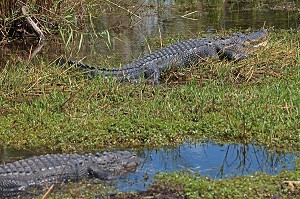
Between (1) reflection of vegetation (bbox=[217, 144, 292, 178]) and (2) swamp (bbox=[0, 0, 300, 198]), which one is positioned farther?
(1) reflection of vegetation (bbox=[217, 144, 292, 178])

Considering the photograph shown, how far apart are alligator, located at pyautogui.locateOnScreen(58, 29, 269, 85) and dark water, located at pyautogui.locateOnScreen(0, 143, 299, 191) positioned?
6.93ft

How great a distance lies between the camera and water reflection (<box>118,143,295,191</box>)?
545cm

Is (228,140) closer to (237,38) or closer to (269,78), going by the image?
(269,78)

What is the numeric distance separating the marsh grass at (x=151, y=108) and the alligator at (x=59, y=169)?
0.57 metres

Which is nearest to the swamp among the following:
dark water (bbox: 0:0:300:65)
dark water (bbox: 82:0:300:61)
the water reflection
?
the water reflection

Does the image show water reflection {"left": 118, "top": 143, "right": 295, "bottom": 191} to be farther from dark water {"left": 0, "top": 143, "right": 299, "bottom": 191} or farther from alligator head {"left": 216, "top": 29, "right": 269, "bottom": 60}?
alligator head {"left": 216, "top": 29, "right": 269, "bottom": 60}

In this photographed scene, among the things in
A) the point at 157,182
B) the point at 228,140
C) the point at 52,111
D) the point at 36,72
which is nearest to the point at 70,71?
the point at 36,72

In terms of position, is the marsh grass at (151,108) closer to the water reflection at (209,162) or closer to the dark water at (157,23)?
the water reflection at (209,162)

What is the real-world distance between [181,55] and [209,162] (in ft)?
11.9

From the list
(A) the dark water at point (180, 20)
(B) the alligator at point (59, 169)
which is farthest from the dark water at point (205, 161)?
(A) the dark water at point (180, 20)

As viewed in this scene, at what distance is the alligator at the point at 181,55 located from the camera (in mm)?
8305

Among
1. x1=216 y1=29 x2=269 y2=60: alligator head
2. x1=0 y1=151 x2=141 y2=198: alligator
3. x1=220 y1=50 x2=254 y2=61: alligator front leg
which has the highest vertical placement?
x1=216 y1=29 x2=269 y2=60: alligator head

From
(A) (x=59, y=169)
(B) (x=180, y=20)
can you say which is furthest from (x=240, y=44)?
(A) (x=59, y=169)

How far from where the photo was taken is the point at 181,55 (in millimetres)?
9219
